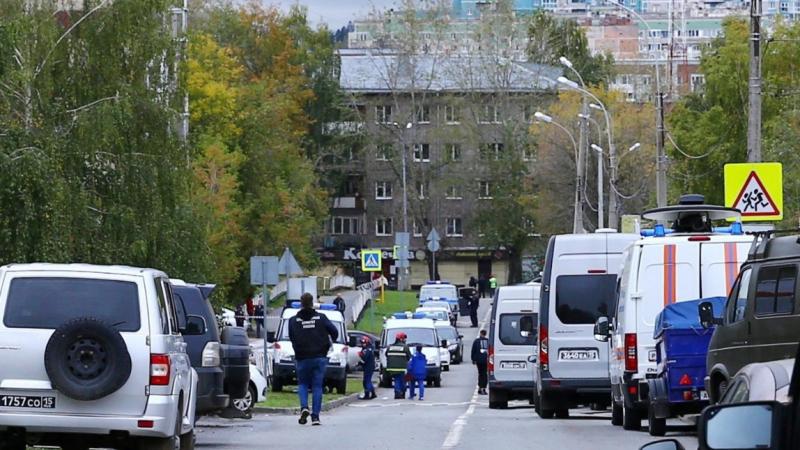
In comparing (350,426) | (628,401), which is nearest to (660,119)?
(350,426)

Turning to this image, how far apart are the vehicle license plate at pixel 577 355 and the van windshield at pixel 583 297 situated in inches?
18.0

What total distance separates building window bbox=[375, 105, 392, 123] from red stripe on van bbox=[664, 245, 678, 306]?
90558mm

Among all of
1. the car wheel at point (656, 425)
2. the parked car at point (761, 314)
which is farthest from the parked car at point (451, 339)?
the parked car at point (761, 314)

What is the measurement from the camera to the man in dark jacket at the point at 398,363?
41.1m

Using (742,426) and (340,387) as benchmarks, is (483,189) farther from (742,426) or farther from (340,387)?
(742,426)

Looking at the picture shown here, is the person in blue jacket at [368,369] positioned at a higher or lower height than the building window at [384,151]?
lower

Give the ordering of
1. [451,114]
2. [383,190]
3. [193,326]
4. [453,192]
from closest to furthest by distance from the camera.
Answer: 1. [193,326]
2. [451,114]
3. [453,192]
4. [383,190]

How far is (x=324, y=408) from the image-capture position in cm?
3309

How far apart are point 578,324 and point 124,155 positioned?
1518 cm

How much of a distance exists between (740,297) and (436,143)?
305 feet

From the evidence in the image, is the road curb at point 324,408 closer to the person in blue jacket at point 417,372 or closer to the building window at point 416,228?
the person in blue jacket at point 417,372

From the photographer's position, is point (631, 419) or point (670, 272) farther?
point (631, 419)

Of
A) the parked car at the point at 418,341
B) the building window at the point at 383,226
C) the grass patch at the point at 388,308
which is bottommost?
→ the grass patch at the point at 388,308

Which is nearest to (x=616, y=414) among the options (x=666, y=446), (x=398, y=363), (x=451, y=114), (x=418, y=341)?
(x=666, y=446)
